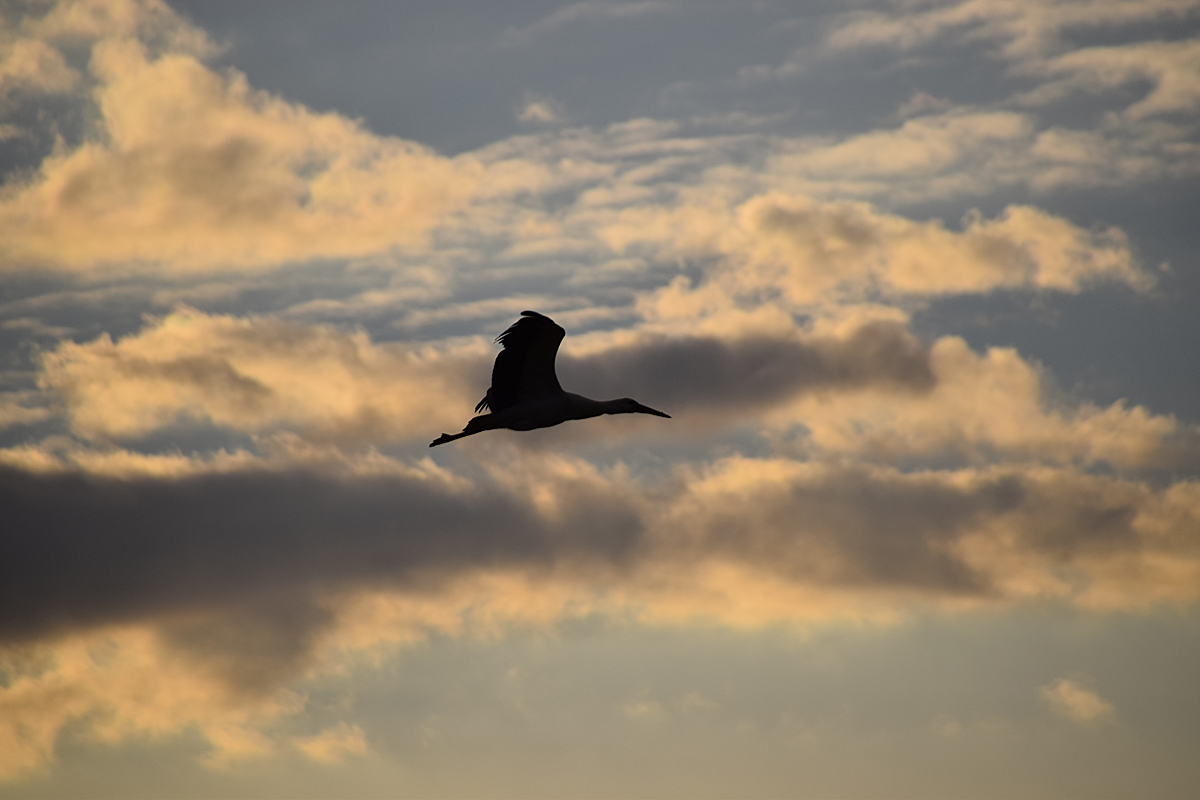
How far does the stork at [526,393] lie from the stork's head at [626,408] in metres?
0.57

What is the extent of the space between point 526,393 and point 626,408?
3.41 meters

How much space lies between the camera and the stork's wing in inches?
2138

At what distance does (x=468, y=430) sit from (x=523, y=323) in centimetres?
406

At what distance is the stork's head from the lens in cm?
5781

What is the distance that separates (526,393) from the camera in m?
56.2

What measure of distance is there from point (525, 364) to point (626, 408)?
13.2ft

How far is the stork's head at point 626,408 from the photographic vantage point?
190ft

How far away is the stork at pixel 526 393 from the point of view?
54812 millimetres

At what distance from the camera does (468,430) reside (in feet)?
185

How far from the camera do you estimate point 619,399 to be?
5784 cm

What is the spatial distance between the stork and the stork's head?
567 millimetres

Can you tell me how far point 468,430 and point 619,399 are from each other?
473 cm

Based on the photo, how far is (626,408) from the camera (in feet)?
190

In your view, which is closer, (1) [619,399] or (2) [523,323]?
(2) [523,323]
